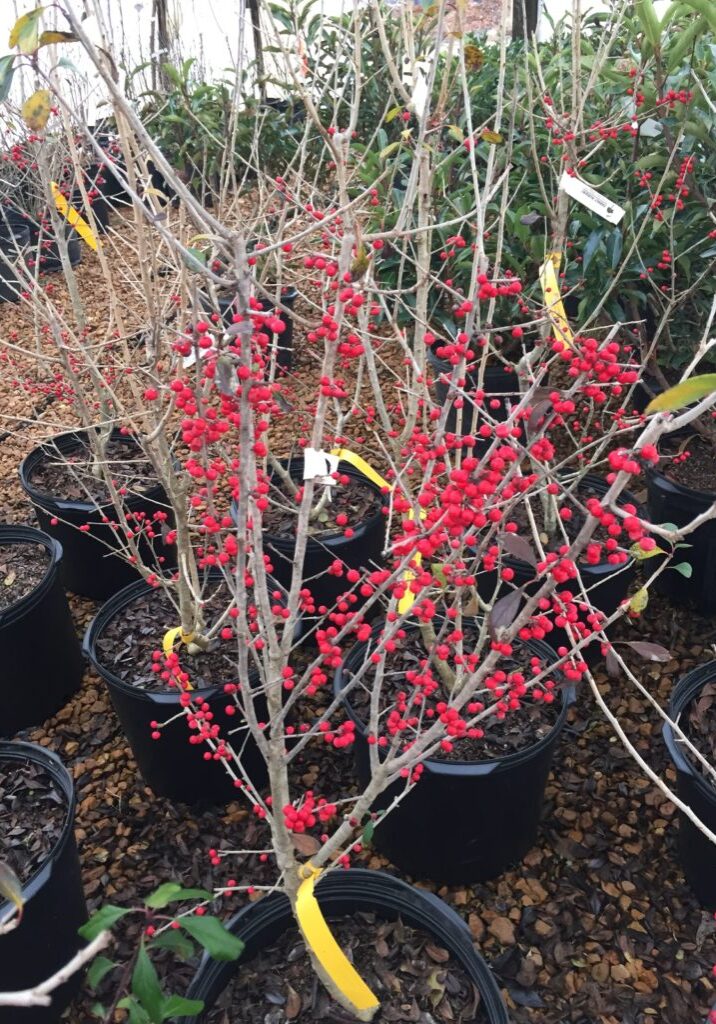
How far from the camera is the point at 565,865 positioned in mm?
1909

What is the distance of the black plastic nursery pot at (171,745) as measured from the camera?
190 centimetres

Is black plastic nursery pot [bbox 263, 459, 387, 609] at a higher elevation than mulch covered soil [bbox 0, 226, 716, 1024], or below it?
higher

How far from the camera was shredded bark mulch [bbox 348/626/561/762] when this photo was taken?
178 cm

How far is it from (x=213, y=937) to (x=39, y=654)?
1397mm

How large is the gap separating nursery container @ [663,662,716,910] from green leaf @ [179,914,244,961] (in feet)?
3.30

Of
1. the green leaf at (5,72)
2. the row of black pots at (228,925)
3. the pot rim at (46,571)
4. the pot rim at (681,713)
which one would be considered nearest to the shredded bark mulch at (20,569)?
the pot rim at (46,571)

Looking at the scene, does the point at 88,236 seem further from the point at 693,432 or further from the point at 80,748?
the point at 693,432

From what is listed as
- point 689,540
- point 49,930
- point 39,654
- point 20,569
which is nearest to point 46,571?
point 20,569

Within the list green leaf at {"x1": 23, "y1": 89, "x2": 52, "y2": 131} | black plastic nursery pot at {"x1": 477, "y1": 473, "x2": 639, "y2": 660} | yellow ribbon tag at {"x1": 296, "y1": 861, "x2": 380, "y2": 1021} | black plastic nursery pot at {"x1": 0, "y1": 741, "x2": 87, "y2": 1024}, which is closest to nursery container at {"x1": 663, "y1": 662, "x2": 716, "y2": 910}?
black plastic nursery pot at {"x1": 477, "y1": 473, "x2": 639, "y2": 660}

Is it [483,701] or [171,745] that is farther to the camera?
[171,745]

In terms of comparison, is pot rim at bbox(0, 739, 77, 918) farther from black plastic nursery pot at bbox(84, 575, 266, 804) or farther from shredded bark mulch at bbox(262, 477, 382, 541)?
shredded bark mulch at bbox(262, 477, 382, 541)

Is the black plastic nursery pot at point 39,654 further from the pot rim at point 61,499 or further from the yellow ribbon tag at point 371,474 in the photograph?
the yellow ribbon tag at point 371,474

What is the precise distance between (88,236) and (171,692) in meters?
1.04

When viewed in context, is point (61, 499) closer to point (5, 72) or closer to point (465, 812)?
point (465, 812)
